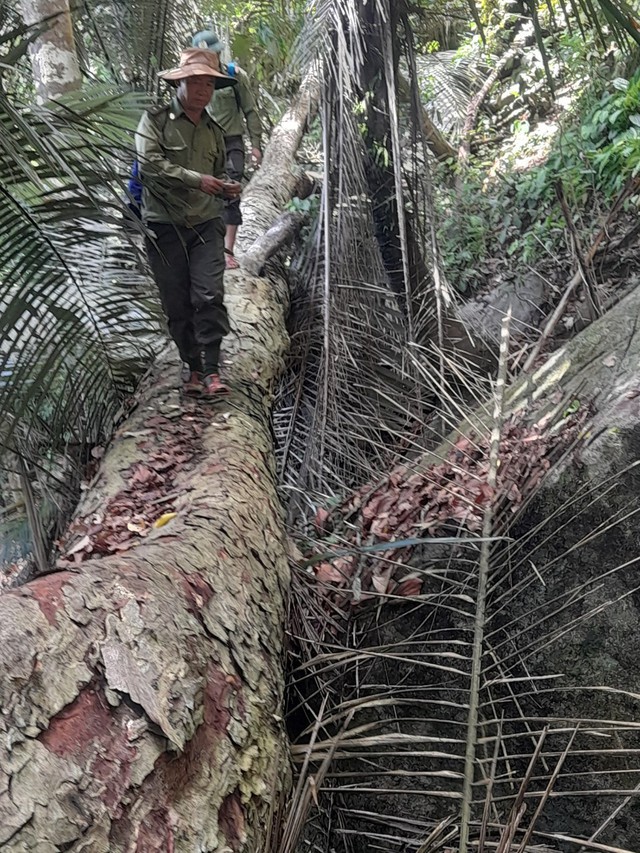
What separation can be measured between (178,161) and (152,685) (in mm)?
2559

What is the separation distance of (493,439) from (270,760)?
99cm

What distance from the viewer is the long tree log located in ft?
3.89

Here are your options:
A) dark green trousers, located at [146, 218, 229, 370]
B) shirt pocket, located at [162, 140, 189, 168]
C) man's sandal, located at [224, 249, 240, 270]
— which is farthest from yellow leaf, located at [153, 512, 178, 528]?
man's sandal, located at [224, 249, 240, 270]

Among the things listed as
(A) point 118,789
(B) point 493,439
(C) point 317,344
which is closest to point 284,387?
(C) point 317,344

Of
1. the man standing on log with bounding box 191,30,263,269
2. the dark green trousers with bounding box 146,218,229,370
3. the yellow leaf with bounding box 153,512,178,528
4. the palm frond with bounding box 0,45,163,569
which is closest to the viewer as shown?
the yellow leaf with bounding box 153,512,178,528

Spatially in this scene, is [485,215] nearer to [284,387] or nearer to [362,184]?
[362,184]

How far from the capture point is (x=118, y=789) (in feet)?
4.02

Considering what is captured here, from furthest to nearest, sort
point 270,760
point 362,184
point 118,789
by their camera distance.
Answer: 1. point 362,184
2. point 270,760
3. point 118,789

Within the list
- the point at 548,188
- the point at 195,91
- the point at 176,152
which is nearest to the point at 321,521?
the point at 176,152

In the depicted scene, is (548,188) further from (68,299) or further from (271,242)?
(68,299)

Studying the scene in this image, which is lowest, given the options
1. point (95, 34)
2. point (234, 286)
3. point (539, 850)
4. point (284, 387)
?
point (539, 850)

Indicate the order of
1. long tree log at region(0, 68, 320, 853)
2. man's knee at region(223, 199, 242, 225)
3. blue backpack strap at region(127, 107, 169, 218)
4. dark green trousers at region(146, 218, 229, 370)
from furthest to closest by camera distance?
1. man's knee at region(223, 199, 242, 225)
2. dark green trousers at region(146, 218, 229, 370)
3. blue backpack strap at region(127, 107, 169, 218)
4. long tree log at region(0, 68, 320, 853)

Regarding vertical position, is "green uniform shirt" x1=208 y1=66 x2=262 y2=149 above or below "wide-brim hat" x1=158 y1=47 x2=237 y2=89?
above

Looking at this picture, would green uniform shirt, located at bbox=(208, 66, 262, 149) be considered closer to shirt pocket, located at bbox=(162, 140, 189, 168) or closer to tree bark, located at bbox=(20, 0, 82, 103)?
tree bark, located at bbox=(20, 0, 82, 103)
